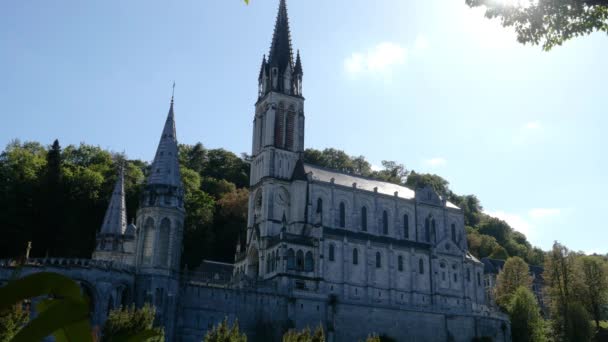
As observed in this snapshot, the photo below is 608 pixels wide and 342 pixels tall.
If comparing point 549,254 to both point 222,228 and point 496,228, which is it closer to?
point 222,228

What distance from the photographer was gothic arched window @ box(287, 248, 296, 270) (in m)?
56.2

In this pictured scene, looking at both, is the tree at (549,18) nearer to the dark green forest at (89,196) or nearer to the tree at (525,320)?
the dark green forest at (89,196)

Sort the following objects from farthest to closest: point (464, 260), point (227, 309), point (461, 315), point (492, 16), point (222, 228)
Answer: point (222, 228) → point (464, 260) → point (461, 315) → point (227, 309) → point (492, 16)

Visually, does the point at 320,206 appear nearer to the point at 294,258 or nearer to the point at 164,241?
the point at 294,258

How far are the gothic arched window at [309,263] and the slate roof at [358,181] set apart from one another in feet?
28.7

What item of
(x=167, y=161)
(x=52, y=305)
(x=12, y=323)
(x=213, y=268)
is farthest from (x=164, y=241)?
(x=52, y=305)

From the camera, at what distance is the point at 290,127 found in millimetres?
65812

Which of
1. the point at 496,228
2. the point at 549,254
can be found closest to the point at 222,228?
the point at 549,254

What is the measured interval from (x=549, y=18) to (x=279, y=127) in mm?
50945

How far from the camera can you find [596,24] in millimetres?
14812

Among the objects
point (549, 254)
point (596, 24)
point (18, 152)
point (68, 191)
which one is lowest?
point (596, 24)

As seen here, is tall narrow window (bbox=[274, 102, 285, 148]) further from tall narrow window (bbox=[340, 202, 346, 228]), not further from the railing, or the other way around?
the railing

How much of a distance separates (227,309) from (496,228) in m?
86.6

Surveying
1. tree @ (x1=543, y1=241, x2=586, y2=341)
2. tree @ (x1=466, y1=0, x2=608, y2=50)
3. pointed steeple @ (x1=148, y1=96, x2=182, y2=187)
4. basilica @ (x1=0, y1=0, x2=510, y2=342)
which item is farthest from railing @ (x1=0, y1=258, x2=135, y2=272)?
tree @ (x1=543, y1=241, x2=586, y2=341)
